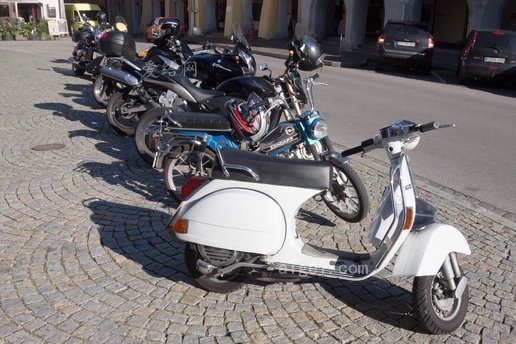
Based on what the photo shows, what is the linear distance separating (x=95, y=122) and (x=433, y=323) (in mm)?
7105

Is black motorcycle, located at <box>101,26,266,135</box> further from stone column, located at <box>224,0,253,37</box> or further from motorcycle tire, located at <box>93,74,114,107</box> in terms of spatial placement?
stone column, located at <box>224,0,253,37</box>

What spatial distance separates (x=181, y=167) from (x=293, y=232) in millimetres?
2178

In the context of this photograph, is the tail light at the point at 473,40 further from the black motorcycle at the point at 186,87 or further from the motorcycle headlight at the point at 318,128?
the motorcycle headlight at the point at 318,128

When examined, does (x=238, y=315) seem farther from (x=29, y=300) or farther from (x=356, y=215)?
(x=356, y=215)

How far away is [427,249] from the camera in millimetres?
3213

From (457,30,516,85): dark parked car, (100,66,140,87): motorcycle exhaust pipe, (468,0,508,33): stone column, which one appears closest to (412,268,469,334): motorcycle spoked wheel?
(100,66,140,87): motorcycle exhaust pipe

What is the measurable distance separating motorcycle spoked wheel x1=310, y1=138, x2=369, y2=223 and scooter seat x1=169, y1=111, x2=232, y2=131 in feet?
3.04

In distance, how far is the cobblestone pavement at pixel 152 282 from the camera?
3.32 m

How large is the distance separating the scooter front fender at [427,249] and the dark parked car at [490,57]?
44.1 feet

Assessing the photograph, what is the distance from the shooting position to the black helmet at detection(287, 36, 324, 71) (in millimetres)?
6004

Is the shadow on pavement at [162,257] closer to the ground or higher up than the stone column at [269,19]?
closer to the ground

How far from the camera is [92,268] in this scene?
13.2ft

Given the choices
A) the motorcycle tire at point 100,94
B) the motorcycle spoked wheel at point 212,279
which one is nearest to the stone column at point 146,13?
the motorcycle tire at point 100,94

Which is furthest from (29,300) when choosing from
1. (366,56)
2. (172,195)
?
(366,56)
